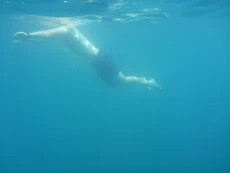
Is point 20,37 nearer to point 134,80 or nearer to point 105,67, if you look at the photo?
point 105,67

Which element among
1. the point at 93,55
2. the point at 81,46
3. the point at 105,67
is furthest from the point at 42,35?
the point at 105,67

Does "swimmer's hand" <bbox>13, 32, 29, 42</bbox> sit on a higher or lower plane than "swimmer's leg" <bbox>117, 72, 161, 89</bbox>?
higher

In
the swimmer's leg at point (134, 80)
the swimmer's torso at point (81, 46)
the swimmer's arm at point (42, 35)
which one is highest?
the swimmer's arm at point (42, 35)

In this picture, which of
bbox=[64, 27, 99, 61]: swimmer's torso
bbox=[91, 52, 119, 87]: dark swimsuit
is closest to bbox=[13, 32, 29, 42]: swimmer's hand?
bbox=[64, 27, 99, 61]: swimmer's torso

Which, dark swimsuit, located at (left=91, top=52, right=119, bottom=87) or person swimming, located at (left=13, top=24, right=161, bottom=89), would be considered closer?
person swimming, located at (left=13, top=24, right=161, bottom=89)

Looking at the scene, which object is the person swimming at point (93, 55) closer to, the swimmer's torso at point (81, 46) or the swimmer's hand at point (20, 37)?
the swimmer's torso at point (81, 46)

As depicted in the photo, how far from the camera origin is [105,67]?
51.2 feet

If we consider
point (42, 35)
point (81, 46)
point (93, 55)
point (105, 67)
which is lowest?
point (105, 67)

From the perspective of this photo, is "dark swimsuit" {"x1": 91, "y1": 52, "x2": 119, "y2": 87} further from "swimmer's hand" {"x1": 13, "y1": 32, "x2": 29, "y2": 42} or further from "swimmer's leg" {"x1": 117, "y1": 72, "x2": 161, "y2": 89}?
"swimmer's hand" {"x1": 13, "y1": 32, "x2": 29, "y2": 42}

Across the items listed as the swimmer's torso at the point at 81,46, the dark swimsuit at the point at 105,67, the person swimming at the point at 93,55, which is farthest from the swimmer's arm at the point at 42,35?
the dark swimsuit at the point at 105,67

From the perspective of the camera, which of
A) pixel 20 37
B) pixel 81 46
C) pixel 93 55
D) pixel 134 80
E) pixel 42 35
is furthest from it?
pixel 134 80

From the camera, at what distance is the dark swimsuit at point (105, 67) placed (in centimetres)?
1538

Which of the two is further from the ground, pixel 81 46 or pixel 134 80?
pixel 81 46

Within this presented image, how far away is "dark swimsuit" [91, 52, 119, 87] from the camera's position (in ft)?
50.5
